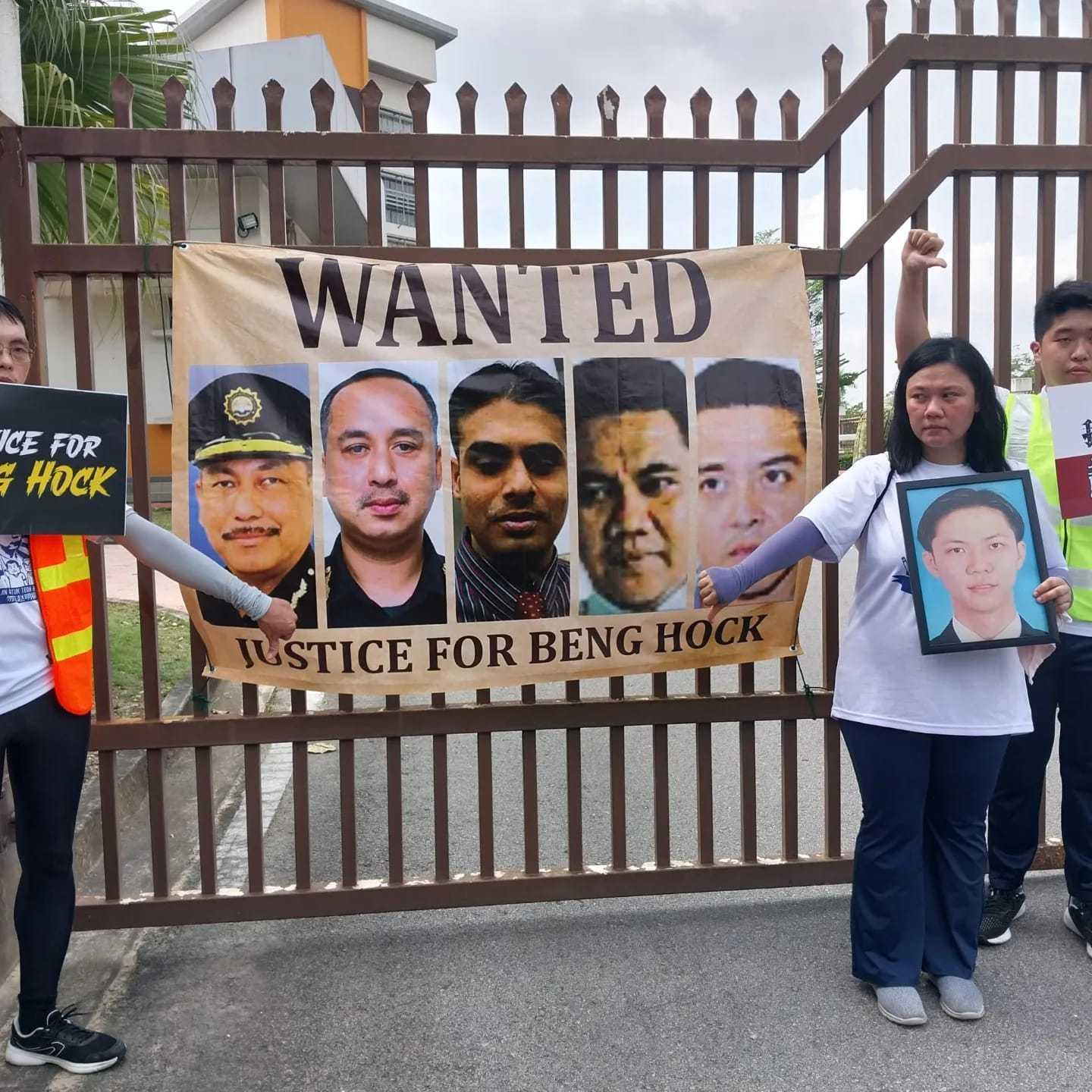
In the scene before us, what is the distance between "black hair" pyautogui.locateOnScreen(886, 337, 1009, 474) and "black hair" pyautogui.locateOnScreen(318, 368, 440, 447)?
1.34 metres

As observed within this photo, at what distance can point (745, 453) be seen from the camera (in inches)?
120

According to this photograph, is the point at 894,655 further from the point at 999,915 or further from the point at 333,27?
the point at 333,27

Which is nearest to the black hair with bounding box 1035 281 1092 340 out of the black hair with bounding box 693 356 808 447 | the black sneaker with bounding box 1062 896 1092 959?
the black hair with bounding box 693 356 808 447

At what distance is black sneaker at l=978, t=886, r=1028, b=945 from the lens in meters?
2.97

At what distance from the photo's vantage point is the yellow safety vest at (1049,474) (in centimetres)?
279

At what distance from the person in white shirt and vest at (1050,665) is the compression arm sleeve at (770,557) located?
0.66m

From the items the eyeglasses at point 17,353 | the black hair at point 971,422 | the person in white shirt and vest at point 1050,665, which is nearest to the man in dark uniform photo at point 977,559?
the black hair at point 971,422

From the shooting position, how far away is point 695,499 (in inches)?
119

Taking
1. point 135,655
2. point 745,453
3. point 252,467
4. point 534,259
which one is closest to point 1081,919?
point 745,453

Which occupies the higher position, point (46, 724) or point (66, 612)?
point (66, 612)

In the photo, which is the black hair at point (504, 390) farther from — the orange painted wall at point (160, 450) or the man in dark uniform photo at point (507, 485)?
the orange painted wall at point (160, 450)

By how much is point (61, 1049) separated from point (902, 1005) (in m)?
2.17

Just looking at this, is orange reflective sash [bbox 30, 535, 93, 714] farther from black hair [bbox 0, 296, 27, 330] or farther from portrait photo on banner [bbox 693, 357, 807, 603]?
portrait photo on banner [bbox 693, 357, 807, 603]

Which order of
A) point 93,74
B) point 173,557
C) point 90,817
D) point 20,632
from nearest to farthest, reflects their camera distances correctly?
point 20,632 → point 173,557 → point 90,817 → point 93,74
